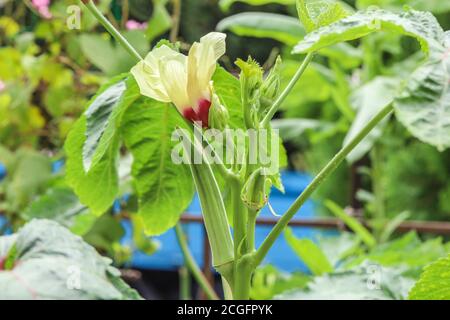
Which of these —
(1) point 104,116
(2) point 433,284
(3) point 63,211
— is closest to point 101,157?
(1) point 104,116

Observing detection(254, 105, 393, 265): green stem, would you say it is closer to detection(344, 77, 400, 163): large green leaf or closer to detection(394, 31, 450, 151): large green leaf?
detection(394, 31, 450, 151): large green leaf

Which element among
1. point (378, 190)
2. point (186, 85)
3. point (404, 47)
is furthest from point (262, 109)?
point (404, 47)

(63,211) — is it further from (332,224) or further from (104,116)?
(332,224)

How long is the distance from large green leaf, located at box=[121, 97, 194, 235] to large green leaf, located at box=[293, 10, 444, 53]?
0.20m

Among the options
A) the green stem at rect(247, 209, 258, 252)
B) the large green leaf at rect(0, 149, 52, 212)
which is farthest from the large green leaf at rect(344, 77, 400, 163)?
the green stem at rect(247, 209, 258, 252)

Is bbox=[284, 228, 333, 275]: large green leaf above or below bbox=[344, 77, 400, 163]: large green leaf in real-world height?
below

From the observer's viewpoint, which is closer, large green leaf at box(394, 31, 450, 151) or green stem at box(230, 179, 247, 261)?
large green leaf at box(394, 31, 450, 151)

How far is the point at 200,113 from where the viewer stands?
415mm

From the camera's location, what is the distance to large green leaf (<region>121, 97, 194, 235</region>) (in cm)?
56

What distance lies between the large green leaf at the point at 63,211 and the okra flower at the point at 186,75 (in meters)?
0.44

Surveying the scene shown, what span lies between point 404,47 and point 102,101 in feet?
10.1

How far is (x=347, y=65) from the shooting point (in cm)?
172

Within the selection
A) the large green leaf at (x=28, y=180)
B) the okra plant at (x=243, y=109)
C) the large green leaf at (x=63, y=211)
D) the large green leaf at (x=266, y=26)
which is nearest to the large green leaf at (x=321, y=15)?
the okra plant at (x=243, y=109)

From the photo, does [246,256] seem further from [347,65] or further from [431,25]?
[347,65]
